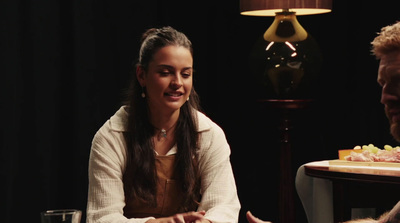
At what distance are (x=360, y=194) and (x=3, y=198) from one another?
1.90 metres

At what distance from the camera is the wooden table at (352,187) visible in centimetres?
308

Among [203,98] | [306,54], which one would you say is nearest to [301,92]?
[306,54]

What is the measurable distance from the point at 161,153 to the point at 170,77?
0.31 metres

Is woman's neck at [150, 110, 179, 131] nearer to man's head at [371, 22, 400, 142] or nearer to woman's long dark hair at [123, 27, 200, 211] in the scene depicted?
woman's long dark hair at [123, 27, 200, 211]

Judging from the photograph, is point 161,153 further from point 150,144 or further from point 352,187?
point 352,187

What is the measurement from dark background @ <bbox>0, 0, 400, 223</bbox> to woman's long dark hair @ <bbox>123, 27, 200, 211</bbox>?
4.19ft

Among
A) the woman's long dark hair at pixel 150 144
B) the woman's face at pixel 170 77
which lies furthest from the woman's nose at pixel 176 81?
the woman's long dark hair at pixel 150 144

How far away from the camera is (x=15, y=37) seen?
148 inches

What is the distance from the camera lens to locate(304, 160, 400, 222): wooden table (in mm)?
3082

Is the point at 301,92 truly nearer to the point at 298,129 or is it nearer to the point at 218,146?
the point at 298,129

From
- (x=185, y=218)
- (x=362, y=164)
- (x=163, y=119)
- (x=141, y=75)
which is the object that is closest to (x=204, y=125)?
(x=163, y=119)

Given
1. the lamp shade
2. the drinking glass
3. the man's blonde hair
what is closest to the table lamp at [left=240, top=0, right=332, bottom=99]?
the lamp shade

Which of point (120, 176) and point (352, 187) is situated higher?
point (120, 176)

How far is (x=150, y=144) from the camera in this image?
8.80 feet
